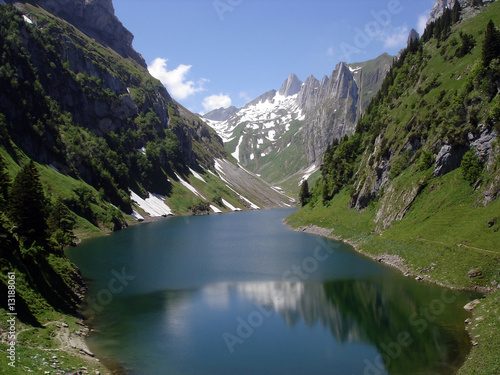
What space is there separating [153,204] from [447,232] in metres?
130

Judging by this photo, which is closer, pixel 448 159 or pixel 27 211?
pixel 27 211

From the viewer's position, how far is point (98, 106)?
166 metres

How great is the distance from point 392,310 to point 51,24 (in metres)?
198

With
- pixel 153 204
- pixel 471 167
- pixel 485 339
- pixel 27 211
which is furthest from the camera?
pixel 153 204

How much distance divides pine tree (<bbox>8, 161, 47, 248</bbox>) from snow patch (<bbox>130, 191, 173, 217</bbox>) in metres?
109

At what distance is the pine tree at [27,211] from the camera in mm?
34938

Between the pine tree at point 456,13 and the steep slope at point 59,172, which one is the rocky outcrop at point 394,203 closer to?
the steep slope at point 59,172

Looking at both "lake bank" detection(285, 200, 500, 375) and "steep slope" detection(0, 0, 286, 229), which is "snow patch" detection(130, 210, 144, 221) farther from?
"lake bank" detection(285, 200, 500, 375)

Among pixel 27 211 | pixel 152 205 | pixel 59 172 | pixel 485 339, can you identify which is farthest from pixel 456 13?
pixel 152 205

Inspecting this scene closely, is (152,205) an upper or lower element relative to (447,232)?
upper

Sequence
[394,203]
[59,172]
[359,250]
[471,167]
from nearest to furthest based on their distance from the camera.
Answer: [471,167], [394,203], [359,250], [59,172]

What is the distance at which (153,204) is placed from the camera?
15688 centimetres

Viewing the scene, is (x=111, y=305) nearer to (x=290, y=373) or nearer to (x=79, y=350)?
(x=79, y=350)

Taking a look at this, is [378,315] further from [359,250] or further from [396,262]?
[359,250]
